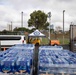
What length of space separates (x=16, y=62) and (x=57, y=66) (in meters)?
1.05

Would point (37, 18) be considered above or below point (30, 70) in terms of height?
above

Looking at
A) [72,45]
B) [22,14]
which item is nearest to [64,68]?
[72,45]

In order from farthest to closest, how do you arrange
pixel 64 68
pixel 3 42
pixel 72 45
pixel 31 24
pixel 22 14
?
pixel 22 14, pixel 31 24, pixel 3 42, pixel 72 45, pixel 64 68

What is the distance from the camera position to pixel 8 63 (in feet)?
19.1

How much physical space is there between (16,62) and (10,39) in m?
23.4

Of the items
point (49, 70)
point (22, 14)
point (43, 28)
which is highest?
point (22, 14)

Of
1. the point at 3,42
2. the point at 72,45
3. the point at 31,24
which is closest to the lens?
the point at 72,45

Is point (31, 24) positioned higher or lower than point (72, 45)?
higher

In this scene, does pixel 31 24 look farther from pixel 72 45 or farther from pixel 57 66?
pixel 57 66

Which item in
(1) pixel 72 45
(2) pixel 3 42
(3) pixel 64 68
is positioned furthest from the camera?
(2) pixel 3 42

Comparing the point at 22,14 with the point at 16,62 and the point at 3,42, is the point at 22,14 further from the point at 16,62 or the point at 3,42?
the point at 16,62

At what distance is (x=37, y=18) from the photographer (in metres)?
60.3

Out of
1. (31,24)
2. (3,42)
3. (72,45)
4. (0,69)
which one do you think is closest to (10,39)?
(3,42)

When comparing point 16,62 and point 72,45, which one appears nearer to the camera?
point 16,62
